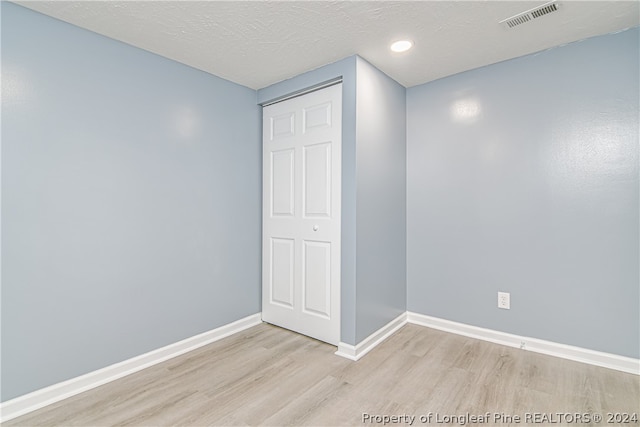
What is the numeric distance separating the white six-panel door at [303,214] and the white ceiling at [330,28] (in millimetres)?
455

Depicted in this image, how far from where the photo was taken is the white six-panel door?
2551 millimetres

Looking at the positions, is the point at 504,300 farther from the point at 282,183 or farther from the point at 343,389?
the point at 282,183

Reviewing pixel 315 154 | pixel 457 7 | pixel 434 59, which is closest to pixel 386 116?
pixel 434 59

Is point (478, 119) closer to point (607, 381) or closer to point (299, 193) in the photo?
point (299, 193)

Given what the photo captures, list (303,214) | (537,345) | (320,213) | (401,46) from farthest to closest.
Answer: (303,214)
(320,213)
(537,345)
(401,46)

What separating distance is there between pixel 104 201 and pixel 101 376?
3.78ft

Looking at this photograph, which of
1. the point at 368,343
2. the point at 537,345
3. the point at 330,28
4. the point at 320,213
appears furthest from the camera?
the point at 320,213

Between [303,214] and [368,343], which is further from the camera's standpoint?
[303,214]

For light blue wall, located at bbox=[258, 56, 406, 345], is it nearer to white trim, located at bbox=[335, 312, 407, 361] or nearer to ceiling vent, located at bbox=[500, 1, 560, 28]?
white trim, located at bbox=[335, 312, 407, 361]

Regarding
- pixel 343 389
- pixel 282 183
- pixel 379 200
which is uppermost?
pixel 282 183

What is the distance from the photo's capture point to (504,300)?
256 centimetres

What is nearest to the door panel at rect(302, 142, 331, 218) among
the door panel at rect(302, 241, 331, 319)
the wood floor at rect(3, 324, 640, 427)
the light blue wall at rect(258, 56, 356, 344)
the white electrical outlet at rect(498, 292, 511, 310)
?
the light blue wall at rect(258, 56, 356, 344)

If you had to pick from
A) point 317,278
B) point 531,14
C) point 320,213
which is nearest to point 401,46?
point 531,14

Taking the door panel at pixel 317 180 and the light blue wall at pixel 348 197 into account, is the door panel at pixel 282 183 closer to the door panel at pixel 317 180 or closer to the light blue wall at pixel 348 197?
the door panel at pixel 317 180
